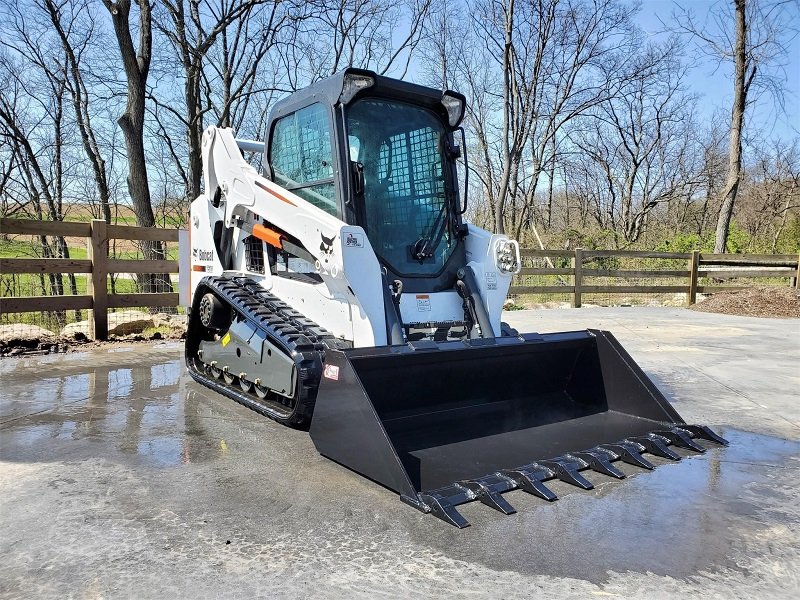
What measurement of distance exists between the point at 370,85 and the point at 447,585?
3.28 metres

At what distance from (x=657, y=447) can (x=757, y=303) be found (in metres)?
11.7

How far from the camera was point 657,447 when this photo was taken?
3.65 meters

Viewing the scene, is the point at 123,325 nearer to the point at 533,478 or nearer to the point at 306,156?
the point at 306,156

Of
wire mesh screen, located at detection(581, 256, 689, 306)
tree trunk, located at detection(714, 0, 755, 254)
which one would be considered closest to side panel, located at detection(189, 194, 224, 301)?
wire mesh screen, located at detection(581, 256, 689, 306)

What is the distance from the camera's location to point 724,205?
18.7 m

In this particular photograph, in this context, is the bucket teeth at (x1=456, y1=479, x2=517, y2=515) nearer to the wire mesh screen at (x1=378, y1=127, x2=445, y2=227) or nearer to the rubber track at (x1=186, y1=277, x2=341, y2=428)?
the rubber track at (x1=186, y1=277, x2=341, y2=428)

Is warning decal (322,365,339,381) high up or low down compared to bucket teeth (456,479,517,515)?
up

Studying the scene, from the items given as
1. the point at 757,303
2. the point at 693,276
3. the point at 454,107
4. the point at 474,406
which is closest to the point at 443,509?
the point at 474,406

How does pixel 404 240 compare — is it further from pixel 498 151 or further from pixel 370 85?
pixel 498 151

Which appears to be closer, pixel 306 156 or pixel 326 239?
pixel 326 239

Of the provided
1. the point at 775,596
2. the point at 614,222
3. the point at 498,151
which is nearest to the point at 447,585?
the point at 775,596

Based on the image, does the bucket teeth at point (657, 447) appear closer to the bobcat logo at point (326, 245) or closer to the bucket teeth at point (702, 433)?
the bucket teeth at point (702, 433)

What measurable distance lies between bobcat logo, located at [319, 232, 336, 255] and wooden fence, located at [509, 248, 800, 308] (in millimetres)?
9874

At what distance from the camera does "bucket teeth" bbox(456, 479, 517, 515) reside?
2854mm
